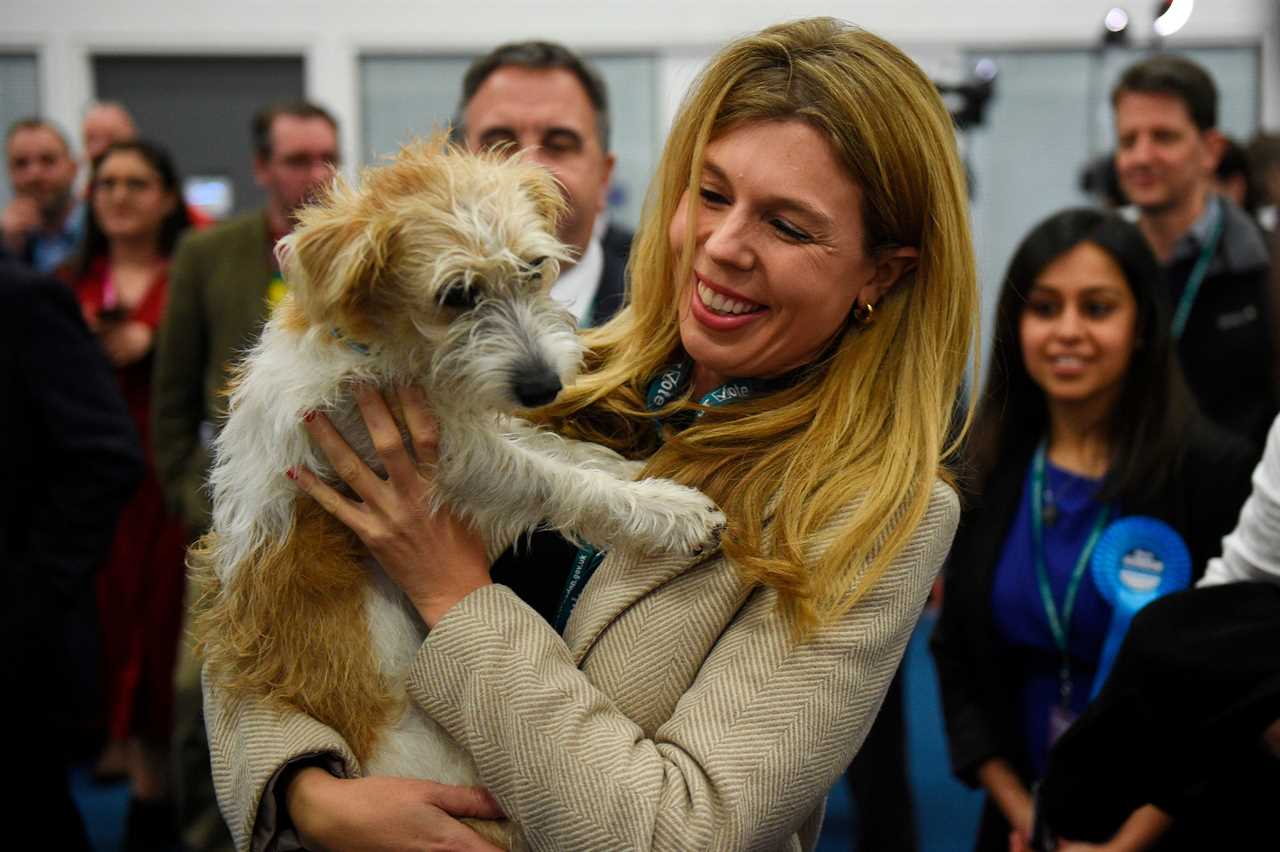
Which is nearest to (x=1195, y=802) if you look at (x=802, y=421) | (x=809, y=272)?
(x=802, y=421)

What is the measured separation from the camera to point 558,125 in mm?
2902

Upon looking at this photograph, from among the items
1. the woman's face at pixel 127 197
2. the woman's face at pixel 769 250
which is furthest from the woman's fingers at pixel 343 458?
the woman's face at pixel 127 197

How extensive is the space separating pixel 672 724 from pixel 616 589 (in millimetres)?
212

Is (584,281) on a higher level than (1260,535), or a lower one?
higher

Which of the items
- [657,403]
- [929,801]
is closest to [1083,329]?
[657,403]

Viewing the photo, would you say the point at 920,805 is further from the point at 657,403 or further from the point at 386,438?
the point at 386,438

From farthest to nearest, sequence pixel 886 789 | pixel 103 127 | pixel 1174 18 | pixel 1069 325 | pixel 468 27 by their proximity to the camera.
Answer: pixel 468 27, pixel 1174 18, pixel 103 127, pixel 886 789, pixel 1069 325

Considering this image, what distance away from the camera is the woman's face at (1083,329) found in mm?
2805

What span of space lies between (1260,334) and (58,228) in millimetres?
5888

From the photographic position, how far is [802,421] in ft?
5.24

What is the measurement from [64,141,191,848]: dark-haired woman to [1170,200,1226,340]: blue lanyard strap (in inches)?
144

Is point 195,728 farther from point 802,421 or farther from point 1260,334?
point 1260,334

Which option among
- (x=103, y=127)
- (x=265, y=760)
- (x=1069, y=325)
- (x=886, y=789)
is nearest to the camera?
(x=265, y=760)

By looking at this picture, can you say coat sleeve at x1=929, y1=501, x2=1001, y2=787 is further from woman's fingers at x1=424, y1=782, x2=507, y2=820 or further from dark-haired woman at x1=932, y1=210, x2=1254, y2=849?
woman's fingers at x1=424, y1=782, x2=507, y2=820
